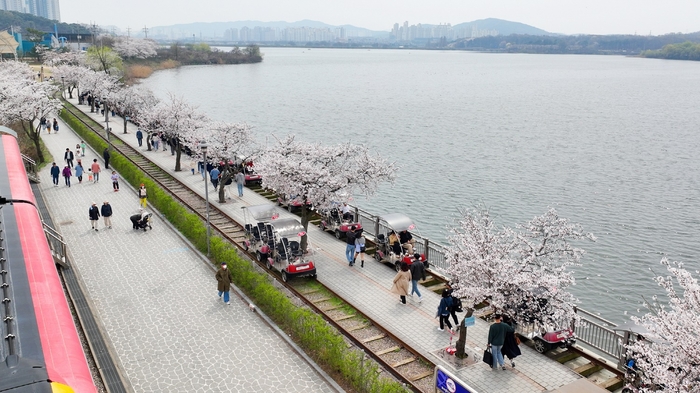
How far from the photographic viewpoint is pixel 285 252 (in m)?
20.8

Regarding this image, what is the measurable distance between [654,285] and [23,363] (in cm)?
2700

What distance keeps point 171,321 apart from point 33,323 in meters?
9.02

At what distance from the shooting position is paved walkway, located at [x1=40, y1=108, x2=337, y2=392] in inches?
580

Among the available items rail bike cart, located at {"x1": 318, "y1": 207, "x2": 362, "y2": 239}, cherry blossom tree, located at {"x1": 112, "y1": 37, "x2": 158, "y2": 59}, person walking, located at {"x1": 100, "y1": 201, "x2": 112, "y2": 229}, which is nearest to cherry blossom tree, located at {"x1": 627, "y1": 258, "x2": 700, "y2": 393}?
rail bike cart, located at {"x1": 318, "y1": 207, "x2": 362, "y2": 239}

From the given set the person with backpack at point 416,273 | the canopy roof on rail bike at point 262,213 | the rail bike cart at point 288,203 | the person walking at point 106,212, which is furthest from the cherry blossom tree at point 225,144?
the person with backpack at point 416,273

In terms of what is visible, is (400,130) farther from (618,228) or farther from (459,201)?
(618,228)

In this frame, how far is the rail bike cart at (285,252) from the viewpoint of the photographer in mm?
20562

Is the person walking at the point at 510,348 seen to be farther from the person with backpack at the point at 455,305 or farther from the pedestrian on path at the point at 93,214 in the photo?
the pedestrian on path at the point at 93,214

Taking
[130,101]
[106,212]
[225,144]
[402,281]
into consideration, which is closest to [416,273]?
[402,281]

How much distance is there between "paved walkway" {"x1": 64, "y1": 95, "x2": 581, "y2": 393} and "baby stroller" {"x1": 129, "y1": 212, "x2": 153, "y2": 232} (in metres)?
7.47

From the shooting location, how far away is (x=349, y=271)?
2188 centimetres

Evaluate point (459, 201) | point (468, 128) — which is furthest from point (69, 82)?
point (459, 201)

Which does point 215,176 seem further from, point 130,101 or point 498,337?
point 130,101

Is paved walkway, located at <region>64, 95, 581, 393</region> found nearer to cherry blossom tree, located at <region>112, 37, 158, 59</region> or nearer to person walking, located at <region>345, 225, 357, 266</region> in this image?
person walking, located at <region>345, 225, 357, 266</region>
